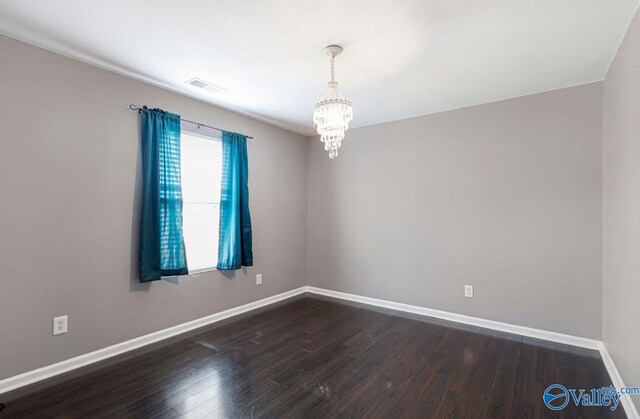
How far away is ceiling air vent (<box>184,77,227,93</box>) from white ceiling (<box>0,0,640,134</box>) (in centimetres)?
6

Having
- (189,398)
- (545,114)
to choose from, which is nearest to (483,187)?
(545,114)

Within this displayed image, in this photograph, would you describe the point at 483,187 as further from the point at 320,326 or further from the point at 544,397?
the point at 320,326

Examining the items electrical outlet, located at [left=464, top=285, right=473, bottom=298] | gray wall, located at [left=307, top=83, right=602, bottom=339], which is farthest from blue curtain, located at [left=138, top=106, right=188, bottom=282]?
electrical outlet, located at [left=464, top=285, right=473, bottom=298]

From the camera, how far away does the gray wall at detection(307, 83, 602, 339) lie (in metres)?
2.81

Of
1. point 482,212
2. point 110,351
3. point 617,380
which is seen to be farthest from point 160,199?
point 617,380

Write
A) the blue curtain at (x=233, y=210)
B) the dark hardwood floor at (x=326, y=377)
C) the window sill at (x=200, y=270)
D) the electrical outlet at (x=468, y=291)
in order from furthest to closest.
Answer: the blue curtain at (x=233, y=210)
the electrical outlet at (x=468, y=291)
the window sill at (x=200, y=270)
the dark hardwood floor at (x=326, y=377)

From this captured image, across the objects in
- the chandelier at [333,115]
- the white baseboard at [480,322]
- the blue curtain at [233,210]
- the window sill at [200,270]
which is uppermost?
the chandelier at [333,115]

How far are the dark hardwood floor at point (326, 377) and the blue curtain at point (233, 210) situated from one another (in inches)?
30.4

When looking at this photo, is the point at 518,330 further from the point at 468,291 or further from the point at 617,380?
the point at 617,380

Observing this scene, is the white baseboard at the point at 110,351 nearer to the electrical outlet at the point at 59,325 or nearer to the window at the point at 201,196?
the electrical outlet at the point at 59,325

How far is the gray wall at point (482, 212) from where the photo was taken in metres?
2.81

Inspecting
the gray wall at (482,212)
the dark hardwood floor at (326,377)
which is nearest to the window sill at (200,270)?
the dark hardwood floor at (326,377)

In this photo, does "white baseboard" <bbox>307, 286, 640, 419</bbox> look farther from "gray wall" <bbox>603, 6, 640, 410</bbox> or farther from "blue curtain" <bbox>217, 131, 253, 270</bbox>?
"blue curtain" <bbox>217, 131, 253, 270</bbox>

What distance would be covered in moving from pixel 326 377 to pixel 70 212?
2339 millimetres
